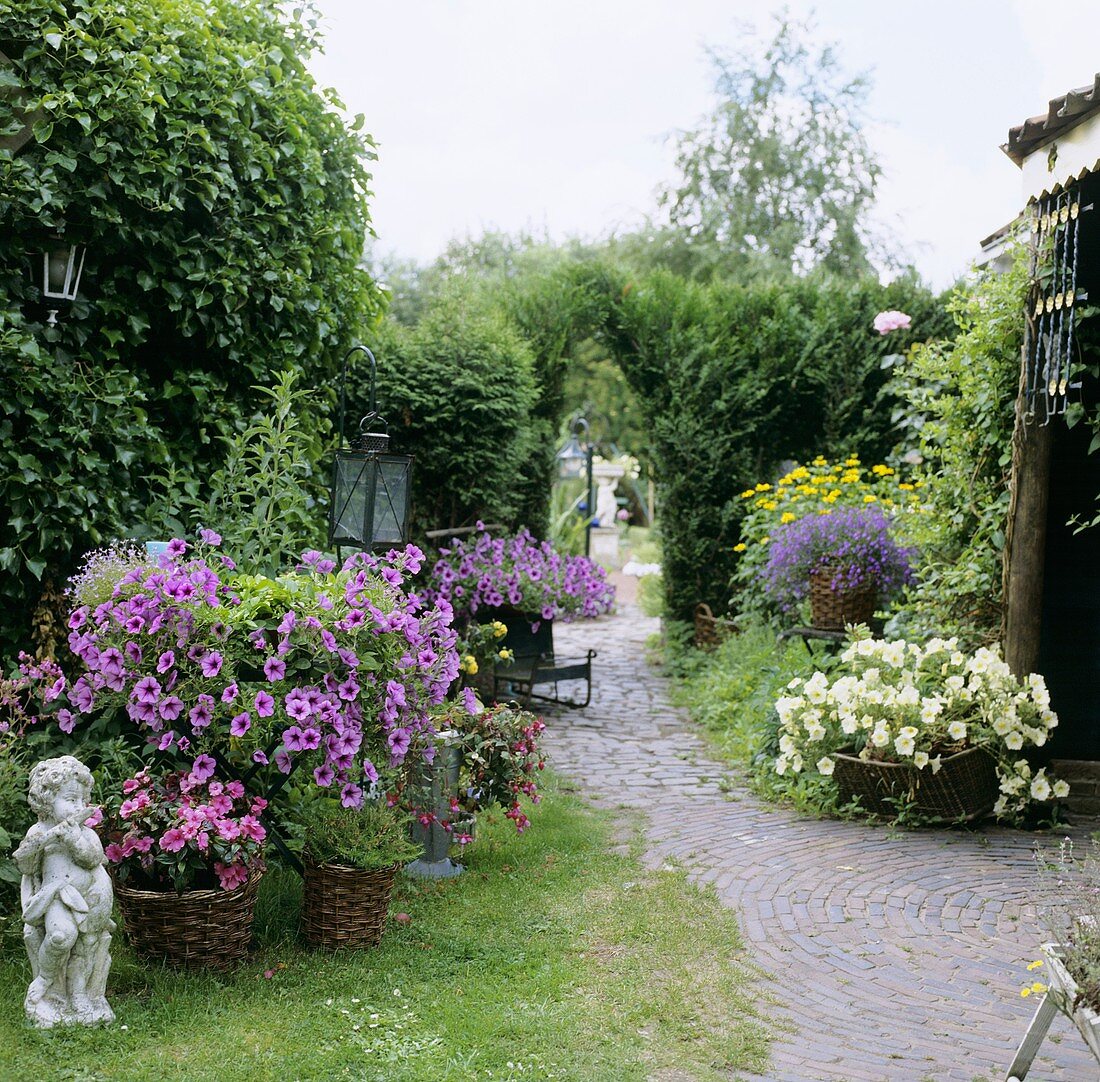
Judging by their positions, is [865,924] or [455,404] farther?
[455,404]

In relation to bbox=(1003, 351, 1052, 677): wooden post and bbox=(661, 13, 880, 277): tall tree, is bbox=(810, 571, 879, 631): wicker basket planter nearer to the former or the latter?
bbox=(1003, 351, 1052, 677): wooden post

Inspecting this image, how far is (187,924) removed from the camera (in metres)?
3.52

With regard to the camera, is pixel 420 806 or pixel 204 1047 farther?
pixel 420 806

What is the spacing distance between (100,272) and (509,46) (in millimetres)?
19238

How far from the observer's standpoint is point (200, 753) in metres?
3.77

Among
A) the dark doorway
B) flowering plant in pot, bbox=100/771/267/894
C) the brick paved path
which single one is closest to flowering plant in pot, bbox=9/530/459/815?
flowering plant in pot, bbox=100/771/267/894

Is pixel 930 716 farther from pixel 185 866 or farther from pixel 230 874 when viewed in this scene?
pixel 185 866

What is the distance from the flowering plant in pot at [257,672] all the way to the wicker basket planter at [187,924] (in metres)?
0.39

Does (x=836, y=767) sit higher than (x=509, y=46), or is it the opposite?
(x=509, y=46)

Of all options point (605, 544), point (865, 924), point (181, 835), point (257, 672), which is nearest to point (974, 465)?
point (865, 924)

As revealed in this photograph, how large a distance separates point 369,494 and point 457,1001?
207cm

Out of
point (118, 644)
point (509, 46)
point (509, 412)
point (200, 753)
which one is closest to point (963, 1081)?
point (200, 753)

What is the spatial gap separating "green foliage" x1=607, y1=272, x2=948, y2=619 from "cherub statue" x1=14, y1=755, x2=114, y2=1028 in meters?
8.02

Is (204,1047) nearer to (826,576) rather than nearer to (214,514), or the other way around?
(214,514)
